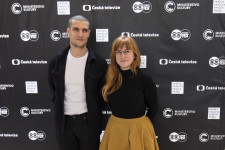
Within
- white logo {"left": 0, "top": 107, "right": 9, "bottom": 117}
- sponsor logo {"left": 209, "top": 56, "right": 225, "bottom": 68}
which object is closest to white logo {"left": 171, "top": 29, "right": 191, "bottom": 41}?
sponsor logo {"left": 209, "top": 56, "right": 225, "bottom": 68}

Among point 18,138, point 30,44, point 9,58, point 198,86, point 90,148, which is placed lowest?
point 18,138

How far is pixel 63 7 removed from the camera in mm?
2541

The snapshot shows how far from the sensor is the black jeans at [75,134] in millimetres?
2064

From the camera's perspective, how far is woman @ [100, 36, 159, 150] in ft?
6.13

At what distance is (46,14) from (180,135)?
2201mm

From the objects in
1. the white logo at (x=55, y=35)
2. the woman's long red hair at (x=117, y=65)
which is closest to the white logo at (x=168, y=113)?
the woman's long red hair at (x=117, y=65)

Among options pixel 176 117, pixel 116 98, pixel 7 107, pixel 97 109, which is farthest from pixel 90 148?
pixel 7 107

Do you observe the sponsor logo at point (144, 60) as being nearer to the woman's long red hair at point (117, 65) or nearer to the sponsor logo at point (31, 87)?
the woman's long red hair at point (117, 65)

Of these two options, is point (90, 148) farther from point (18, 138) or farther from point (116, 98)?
point (18, 138)

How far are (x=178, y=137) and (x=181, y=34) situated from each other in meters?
1.26

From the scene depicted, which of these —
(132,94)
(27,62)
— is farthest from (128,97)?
(27,62)

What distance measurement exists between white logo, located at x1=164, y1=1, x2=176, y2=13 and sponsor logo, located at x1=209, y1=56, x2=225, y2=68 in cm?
73

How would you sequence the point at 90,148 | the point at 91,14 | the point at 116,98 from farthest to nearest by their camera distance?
the point at 91,14
the point at 90,148
the point at 116,98

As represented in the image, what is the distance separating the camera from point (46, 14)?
2570mm
